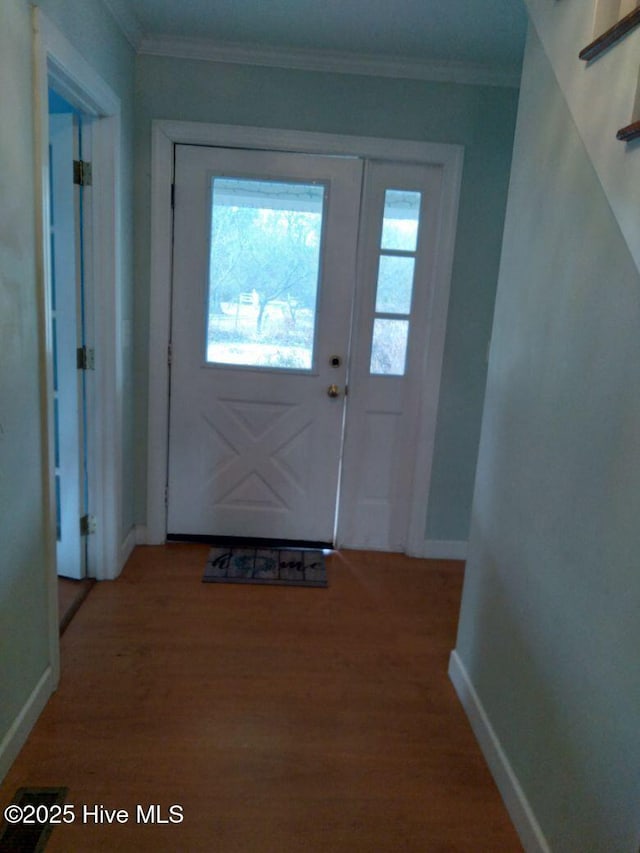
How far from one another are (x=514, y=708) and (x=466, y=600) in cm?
46

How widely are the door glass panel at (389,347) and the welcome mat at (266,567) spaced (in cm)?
104

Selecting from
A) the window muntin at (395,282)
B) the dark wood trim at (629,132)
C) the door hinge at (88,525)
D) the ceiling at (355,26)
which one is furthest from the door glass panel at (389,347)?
the dark wood trim at (629,132)

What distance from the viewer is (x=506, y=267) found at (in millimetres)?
1780

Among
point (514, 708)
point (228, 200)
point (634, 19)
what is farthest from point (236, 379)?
point (634, 19)

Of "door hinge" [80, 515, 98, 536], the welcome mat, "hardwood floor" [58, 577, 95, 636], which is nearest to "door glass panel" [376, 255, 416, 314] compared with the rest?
the welcome mat

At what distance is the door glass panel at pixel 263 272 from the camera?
2756 millimetres

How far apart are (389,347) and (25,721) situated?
7.08ft

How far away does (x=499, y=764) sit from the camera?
5.35ft

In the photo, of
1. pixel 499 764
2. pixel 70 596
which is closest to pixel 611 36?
pixel 499 764

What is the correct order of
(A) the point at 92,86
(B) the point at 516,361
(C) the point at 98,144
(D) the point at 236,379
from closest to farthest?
(B) the point at 516,361 < (A) the point at 92,86 < (C) the point at 98,144 < (D) the point at 236,379

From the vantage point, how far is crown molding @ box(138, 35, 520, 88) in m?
2.53

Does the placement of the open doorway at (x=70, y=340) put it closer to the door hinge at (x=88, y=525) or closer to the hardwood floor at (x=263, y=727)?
the door hinge at (x=88, y=525)

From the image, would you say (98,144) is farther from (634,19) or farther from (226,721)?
(226,721)

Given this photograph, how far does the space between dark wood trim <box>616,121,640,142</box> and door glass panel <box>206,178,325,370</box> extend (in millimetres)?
1799
